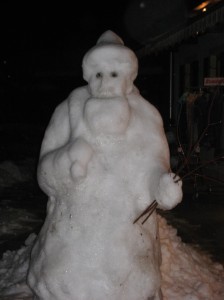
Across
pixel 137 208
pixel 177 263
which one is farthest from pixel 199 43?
pixel 137 208

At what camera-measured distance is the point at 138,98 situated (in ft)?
11.7

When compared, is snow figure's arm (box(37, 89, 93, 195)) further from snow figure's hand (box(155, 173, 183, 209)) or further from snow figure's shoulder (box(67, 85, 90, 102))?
snow figure's hand (box(155, 173, 183, 209))

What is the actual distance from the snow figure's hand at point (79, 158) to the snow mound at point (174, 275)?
5.15 ft

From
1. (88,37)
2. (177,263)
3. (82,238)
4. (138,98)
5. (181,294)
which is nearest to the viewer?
(82,238)

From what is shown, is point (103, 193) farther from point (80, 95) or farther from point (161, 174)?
point (80, 95)

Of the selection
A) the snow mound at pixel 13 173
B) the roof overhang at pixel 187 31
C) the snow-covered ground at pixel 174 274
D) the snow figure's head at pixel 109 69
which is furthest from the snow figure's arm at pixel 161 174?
the snow mound at pixel 13 173

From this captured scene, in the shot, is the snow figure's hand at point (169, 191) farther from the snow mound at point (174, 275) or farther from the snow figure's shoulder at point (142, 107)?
the snow mound at point (174, 275)

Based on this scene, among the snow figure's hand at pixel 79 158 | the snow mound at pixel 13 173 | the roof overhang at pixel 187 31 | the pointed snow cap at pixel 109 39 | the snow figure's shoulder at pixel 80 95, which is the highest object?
the roof overhang at pixel 187 31

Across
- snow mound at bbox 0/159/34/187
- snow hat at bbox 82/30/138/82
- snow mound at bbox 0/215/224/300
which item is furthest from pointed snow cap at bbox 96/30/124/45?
snow mound at bbox 0/159/34/187

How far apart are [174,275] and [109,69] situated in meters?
2.20

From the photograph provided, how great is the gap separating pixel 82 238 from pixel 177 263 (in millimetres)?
1672

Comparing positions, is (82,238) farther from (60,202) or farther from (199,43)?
(199,43)

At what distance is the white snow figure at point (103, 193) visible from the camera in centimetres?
322

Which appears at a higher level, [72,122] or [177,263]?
[72,122]
